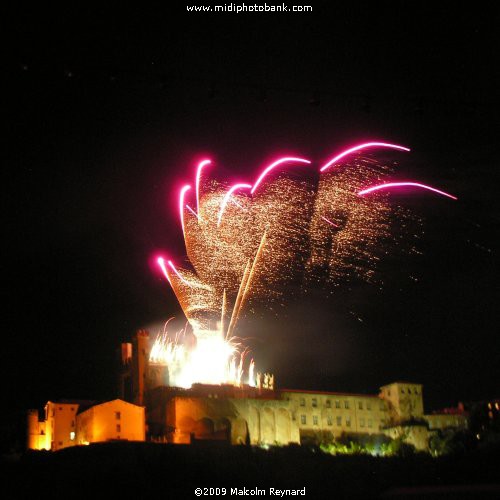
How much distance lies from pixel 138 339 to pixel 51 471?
61.9ft

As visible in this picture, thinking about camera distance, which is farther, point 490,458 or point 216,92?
point 490,458

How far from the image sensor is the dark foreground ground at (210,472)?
41.9 metres

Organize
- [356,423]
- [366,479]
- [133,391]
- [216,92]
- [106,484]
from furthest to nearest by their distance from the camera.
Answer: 1. [356,423]
2. [133,391]
3. [366,479]
4. [106,484]
5. [216,92]

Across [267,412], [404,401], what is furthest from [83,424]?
[404,401]

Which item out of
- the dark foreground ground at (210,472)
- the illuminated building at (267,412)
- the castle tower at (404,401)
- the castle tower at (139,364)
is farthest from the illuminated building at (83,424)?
the castle tower at (404,401)

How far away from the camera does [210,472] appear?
45656 millimetres

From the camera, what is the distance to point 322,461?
52.8m

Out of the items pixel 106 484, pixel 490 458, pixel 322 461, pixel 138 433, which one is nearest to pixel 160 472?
pixel 106 484

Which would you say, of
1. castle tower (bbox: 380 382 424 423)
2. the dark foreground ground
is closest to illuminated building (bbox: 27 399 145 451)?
the dark foreground ground

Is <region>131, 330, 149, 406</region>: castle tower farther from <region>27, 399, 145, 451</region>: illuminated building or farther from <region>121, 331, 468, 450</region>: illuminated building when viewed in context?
<region>27, 399, 145, 451</region>: illuminated building

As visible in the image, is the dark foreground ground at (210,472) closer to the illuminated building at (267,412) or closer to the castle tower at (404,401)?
the illuminated building at (267,412)

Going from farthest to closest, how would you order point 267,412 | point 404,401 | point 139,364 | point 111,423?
point 404,401, point 267,412, point 139,364, point 111,423

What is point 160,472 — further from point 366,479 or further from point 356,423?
point 356,423

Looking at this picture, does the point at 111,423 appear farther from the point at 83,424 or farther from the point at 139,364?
the point at 139,364
